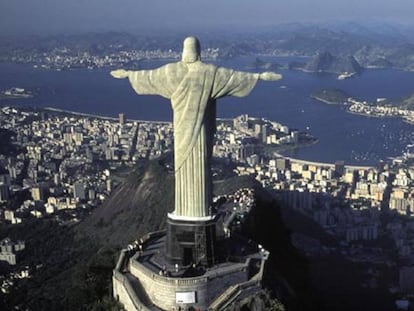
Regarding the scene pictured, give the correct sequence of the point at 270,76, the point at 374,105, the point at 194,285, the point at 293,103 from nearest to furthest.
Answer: the point at 194,285
the point at 270,76
the point at 374,105
the point at 293,103

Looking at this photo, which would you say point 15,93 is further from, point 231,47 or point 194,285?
point 194,285

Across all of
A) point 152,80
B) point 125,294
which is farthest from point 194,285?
point 152,80

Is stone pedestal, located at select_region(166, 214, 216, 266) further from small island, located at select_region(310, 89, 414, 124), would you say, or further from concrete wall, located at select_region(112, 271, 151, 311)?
small island, located at select_region(310, 89, 414, 124)

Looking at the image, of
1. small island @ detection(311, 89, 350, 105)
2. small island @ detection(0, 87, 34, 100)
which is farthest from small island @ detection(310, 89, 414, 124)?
small island @ detection(0, 87, 34, 100)

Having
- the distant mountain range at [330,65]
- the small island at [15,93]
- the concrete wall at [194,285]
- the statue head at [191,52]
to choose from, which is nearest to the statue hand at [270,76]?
the statue head at [191,52]

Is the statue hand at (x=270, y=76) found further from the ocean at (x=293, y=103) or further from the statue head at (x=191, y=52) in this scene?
the ocean at (x=293, y=103)

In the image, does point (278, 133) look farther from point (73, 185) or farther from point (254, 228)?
point (254, 228)
